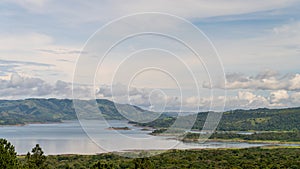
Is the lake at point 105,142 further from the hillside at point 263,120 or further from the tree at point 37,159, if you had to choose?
the hillside at point 263,120

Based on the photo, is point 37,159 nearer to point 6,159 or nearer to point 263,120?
point 6,159

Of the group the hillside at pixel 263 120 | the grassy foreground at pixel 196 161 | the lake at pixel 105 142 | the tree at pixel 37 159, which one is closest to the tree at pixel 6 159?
the tree at pixel 37 159

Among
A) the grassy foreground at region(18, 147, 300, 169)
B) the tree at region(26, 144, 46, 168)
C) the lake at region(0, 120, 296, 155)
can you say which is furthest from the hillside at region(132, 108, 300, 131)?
the tree at region(26, 144, 46, 168)

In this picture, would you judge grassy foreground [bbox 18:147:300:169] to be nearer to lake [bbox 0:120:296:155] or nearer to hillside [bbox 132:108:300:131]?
lake [bbox 0:120:296:155]

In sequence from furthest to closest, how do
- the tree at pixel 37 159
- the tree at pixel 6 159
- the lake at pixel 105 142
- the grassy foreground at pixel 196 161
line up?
1. the grassy foreground at pixel 196 161
2. the tree at pixel 37 159
3. the tree at pixel 6 159
4. the lake at pixel 105 142

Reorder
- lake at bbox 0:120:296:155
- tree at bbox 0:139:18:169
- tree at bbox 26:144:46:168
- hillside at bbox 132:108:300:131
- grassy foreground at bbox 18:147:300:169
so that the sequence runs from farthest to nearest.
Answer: hillside at bbox 132:108:300:131
grassy foreground at bbox 18:147:300:169
tree at bbox 26:144:46:168
tree at bbox 0:139:18:169
lake at bbox 0:120:296:155

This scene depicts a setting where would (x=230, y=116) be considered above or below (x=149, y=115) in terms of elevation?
above

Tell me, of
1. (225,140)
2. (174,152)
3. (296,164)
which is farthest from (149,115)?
(225,140)

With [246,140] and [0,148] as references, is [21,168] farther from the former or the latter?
[246,140]

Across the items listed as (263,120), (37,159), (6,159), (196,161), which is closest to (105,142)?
(37,159)

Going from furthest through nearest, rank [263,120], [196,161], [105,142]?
[263,120], [196,161], [105,142]

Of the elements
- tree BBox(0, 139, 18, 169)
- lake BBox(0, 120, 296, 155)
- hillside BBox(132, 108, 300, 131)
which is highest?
hillside BBox(132, 108, 300, 131)
